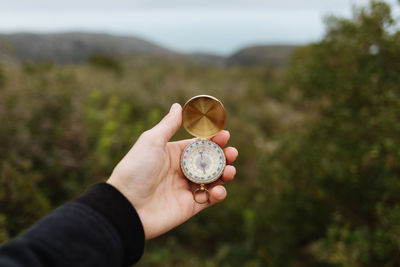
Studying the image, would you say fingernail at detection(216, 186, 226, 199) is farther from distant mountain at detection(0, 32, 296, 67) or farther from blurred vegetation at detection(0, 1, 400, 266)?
distant mountain at detection(0, 32, 296, 67)

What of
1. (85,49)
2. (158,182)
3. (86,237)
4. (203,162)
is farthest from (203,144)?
(85,49)

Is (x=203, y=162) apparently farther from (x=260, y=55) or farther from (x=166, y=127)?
(x=260, y=55)

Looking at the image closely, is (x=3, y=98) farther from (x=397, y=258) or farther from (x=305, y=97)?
(x=397, y=258)

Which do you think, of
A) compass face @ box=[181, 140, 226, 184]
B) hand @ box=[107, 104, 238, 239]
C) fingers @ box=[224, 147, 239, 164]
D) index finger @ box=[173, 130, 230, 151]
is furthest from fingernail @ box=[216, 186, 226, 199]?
index finger @ box=[173, 130, 230, 151]

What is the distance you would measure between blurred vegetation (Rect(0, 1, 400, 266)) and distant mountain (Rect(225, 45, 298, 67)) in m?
35.5

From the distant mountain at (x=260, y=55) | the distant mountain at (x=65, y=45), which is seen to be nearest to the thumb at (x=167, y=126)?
the distant mountain at (x=65, y=45)

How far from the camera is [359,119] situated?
5.04 meters

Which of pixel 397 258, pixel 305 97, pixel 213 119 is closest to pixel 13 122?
pixel 213 119

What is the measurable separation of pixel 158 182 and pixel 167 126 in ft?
1.67

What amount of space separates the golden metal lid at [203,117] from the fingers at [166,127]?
19cm

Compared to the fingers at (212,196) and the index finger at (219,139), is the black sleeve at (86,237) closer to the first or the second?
the fingers at (212,196)

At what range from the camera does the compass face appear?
275 centimetres

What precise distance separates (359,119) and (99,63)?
2142 centimetres

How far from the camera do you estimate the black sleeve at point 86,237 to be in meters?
1.51
